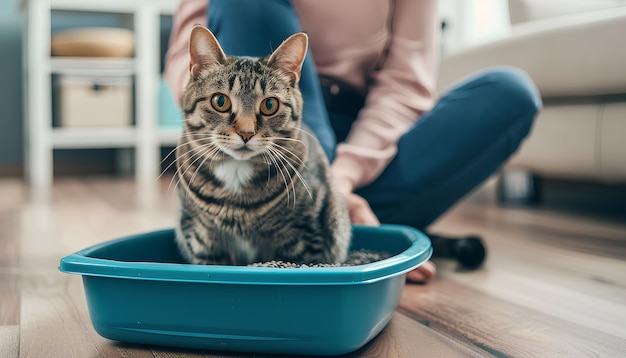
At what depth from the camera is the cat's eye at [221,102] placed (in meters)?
0.79

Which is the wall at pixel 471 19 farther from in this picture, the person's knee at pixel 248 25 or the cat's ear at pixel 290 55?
the cat's ear at pixel 290 55

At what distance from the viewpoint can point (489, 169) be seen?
4.54 feet

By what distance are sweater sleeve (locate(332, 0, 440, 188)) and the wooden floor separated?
284mm

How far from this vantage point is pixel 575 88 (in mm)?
1907

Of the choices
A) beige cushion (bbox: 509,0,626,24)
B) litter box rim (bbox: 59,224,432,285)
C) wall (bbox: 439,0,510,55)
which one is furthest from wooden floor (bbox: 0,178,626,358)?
wall (bbox: 439,0,510,55)

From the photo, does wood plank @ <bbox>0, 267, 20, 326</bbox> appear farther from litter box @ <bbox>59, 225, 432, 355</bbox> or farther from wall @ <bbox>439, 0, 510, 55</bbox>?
wall @ <bbox>439, 0, 510, 55</bbox>

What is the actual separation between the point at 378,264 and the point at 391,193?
24.9 inches

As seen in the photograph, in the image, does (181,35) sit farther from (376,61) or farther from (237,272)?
(237,272)

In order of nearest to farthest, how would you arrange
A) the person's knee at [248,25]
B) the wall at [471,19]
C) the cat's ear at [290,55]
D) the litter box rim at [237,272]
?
the litter box rim at [237,272]
the cat's ear at [290,55]
the person's knee at [248,25]
the wall at [471,19]

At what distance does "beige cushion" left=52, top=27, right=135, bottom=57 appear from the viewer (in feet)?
10.6

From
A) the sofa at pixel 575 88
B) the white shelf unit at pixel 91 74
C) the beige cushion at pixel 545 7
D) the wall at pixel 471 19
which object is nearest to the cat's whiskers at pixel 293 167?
the sofa at pixel 575 88

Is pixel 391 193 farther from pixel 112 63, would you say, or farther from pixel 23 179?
pixel 23 179

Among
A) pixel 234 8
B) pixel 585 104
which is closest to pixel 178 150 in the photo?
pixel 234 8

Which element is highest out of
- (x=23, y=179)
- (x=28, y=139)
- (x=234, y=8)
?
(x=234, y=8)
